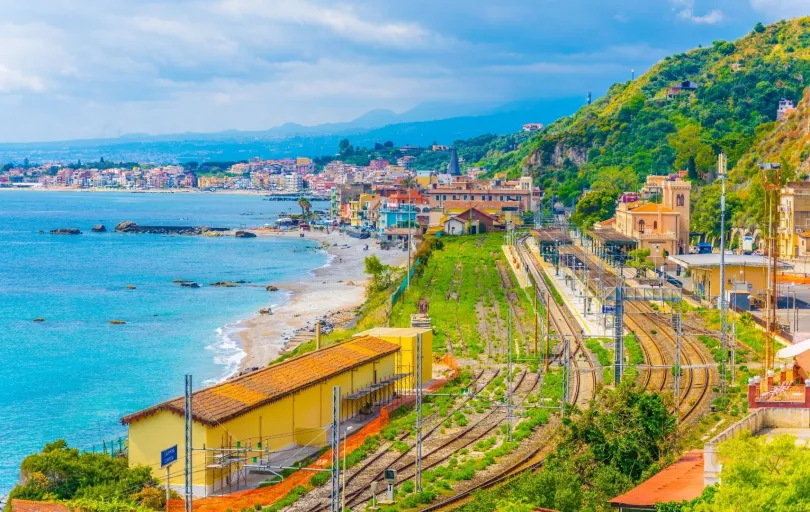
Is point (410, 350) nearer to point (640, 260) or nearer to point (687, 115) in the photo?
point (640, 260)

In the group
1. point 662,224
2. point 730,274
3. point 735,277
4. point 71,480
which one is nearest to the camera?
point 71,480

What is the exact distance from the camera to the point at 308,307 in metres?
62.1

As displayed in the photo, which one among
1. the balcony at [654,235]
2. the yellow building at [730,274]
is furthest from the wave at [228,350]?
the balcony at [654,235]

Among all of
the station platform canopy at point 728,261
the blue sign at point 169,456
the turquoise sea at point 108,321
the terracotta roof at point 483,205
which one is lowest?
the turquoise sea at point 108,321

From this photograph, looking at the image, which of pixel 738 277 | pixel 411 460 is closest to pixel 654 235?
pixel 738 277

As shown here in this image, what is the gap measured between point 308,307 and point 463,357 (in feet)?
84.7

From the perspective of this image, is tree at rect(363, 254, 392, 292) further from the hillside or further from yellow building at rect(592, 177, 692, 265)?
the hillside

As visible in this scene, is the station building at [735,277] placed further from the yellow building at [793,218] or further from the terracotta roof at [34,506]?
the terracotta roof at [34,506]

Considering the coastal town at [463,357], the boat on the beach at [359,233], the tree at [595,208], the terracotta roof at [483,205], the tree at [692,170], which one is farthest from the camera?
the boat on the beach at [359,233]

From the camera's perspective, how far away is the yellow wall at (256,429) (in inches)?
871

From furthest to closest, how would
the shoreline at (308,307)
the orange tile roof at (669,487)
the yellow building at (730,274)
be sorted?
1. the shoreline at (308,307)
2. the yellow building at (730,274)
3. the orange tile roof at (669,487)

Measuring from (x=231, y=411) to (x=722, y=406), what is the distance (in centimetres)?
1253

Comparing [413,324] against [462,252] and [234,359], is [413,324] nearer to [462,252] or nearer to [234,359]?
[234,359]

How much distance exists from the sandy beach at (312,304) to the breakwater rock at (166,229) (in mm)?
37252
